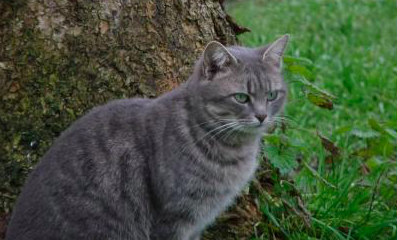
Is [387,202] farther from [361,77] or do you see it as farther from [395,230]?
[361,77]

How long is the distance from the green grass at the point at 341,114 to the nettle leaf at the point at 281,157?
0.02 m

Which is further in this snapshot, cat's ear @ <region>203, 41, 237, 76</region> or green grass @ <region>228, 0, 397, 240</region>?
green grass @ <region>228, 0, 397, 240</region>

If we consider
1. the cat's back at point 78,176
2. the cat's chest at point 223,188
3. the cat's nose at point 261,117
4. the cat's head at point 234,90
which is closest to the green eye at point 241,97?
the cat's head at point 234,90

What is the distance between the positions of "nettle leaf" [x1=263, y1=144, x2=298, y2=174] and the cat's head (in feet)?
1.44

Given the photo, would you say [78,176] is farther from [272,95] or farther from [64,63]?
[272,95]

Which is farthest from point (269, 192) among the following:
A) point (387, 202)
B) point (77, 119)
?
point (77, 119)

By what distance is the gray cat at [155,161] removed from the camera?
3.13 m

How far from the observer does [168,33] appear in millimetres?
3732

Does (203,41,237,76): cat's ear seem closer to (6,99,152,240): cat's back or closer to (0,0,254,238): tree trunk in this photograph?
(6,99,152,240): cat's back

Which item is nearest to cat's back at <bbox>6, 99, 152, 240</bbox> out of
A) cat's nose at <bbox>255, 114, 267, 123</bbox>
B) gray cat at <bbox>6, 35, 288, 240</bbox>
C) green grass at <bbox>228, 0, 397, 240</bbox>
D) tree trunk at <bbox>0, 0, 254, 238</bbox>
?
gray cat at <bbox>6, 35, 288, 240</bbox>

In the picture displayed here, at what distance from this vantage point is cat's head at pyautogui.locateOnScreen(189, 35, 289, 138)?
3.18m

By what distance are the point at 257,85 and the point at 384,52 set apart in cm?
450

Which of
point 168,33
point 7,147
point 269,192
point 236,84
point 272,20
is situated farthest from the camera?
point 272,20

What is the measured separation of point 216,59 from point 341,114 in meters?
3.04
